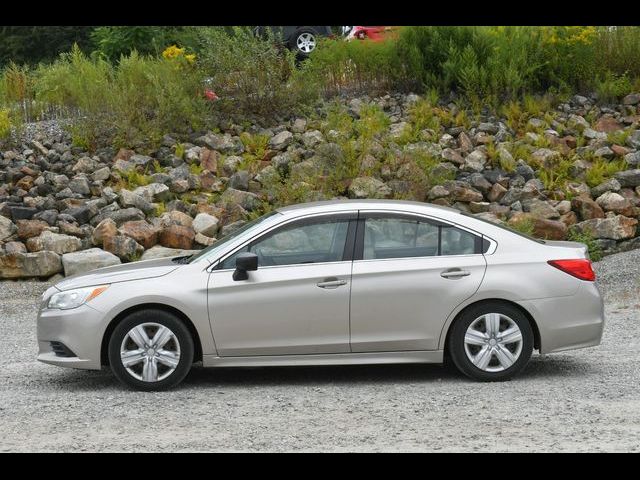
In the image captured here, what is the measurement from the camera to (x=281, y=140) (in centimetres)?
1664

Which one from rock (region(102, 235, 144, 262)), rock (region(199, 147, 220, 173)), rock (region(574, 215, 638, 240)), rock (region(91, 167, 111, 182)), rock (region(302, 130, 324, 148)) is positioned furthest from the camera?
rock (region(302, 130, 324, 148))

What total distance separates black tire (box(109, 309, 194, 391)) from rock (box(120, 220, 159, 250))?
5886 mm

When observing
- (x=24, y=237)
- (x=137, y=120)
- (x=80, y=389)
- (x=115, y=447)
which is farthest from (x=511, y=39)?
(x=115, y=447)

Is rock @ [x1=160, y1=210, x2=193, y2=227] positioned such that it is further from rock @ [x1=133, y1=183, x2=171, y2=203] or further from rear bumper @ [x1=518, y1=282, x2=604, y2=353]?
rear bumper @ [x1=518, y1=282, x2=604, y2=353]

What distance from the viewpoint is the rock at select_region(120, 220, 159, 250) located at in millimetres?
14242

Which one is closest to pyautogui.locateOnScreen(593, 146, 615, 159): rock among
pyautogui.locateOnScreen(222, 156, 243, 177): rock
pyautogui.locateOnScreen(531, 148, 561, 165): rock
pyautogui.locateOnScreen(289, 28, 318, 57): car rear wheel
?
pyautogui.locateOnScreen(531, 148, 561, 165): rock

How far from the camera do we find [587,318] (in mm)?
8703

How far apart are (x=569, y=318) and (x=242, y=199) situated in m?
7.29

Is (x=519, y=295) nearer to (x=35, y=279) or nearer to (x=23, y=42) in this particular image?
(x=35, y=279)

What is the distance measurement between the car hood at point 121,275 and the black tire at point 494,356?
227cm

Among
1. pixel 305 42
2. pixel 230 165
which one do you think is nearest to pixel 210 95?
pixel 230 165

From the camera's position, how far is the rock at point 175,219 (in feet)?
47.9

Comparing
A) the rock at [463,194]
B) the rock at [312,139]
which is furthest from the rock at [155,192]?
the rock at [463,194]

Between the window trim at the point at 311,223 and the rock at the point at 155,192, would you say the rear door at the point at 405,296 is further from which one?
the rock at the point at 155,192
